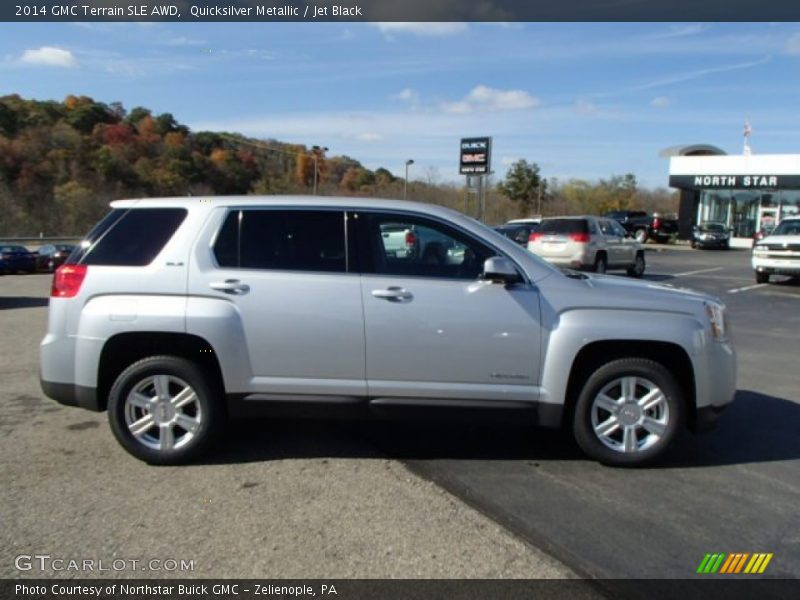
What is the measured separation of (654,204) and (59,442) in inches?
3573

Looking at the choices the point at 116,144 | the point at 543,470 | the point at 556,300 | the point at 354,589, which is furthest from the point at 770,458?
the point at 116,144

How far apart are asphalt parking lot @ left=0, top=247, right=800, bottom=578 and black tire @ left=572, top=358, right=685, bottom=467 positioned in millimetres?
132

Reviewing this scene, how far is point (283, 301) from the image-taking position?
4355 millimetres

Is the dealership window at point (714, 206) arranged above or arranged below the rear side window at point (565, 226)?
above

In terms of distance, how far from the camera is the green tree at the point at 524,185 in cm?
6594

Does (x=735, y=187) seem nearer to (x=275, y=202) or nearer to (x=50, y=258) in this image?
(x=50, y=258)

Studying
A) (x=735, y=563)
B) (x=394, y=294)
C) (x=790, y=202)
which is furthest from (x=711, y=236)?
(x=735, y=563)

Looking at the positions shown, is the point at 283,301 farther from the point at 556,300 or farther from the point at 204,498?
the point at 556,300

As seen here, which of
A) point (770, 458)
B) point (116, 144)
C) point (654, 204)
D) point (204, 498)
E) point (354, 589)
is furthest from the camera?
point (654, 204)

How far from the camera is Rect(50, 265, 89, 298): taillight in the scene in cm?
444

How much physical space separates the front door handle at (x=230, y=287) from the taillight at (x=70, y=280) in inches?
36.9

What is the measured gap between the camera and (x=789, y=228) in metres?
17.8

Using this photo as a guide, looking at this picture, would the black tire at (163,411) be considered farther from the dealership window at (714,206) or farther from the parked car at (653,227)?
the dealership window at (714,206)

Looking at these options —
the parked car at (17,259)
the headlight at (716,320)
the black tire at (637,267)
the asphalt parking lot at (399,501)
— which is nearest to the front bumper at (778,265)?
the black tire at (637,267)
